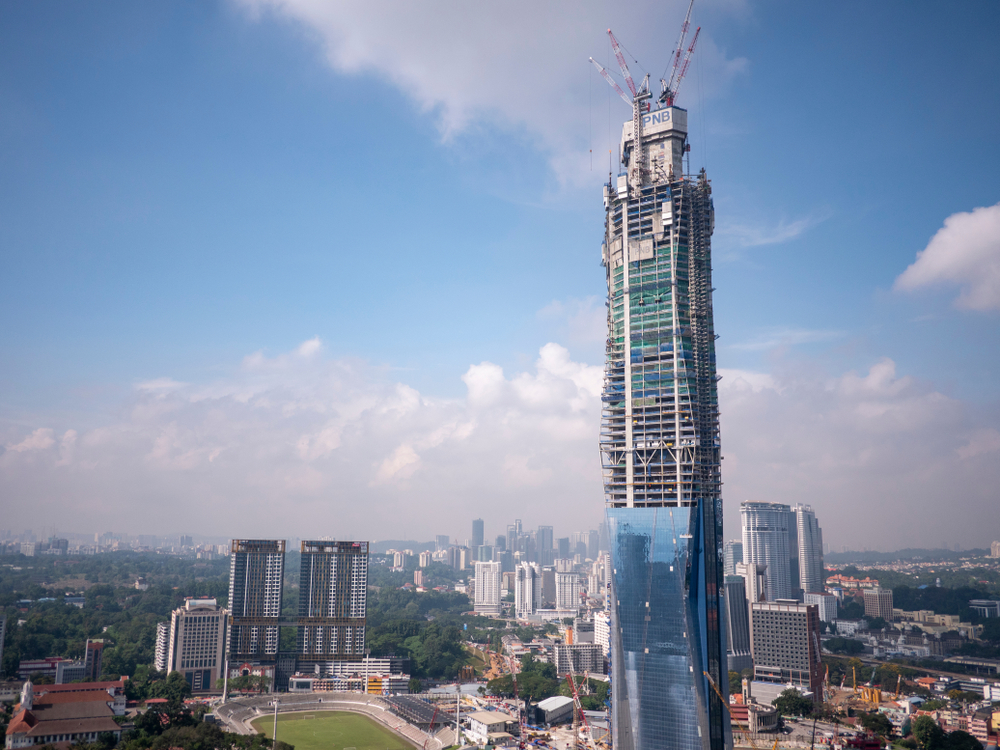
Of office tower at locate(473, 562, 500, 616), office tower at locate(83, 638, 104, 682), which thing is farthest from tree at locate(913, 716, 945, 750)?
office tower at locate(473, 562, 500, 616)

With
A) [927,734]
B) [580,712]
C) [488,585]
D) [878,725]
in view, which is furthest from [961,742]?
[488,585]

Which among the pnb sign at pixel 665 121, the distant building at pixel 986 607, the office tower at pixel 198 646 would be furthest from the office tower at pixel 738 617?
the pnb sign at pixel 665 121

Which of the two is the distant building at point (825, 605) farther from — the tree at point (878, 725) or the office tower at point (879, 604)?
the tree at point (878, 725)

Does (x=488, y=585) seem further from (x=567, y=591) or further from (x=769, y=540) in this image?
(x=769, y=540)

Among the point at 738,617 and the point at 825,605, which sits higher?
the point at 738,617

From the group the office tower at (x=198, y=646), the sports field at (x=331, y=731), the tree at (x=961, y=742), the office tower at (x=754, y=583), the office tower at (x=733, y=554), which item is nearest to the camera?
the tree at (x=961, y=742)

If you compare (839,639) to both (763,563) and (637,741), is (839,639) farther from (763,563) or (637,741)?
(637,741)
